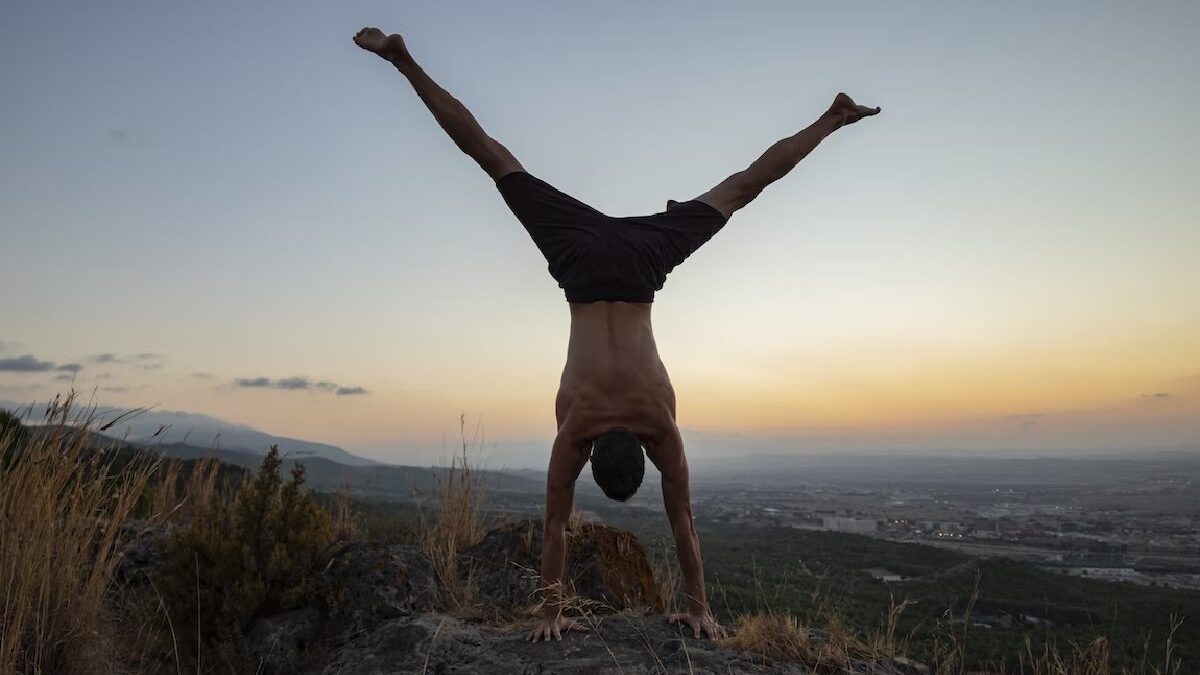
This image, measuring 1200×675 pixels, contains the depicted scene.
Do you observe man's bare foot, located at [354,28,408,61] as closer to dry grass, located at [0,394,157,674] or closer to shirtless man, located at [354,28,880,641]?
shirtless man, located at [354,28,880,641]

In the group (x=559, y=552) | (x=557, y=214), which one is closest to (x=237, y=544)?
(x=559, y=552)

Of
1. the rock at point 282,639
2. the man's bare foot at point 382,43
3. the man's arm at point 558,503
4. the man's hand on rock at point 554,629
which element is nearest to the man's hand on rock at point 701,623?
the man's hand on rock at point 554,629

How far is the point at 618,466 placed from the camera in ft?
10.8

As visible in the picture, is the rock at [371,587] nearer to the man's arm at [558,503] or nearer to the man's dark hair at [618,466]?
the man's arm at [558,503]

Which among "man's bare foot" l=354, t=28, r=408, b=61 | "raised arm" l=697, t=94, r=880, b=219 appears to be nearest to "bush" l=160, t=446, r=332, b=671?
"man's bare foot" l=354, t=28, r=408, b=61

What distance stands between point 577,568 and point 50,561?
322 centimetres

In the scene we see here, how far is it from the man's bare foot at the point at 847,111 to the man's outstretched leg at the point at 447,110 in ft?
7.73

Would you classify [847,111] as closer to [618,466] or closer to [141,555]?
[618,466]

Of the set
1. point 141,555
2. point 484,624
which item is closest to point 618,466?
point 484,624

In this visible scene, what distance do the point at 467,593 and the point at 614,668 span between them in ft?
7.22

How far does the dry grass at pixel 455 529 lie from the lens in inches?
193

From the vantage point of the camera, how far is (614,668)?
9.46ft

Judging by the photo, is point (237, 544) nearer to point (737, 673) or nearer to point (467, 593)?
point (467, 593)

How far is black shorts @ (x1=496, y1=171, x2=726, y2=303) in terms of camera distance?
368cm
